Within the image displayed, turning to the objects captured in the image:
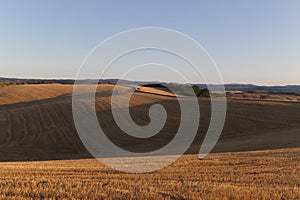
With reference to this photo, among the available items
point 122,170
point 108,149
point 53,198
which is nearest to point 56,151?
point 108,149

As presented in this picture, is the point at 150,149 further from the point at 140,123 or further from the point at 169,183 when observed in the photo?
the point at 169,183

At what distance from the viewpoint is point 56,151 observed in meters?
30.0

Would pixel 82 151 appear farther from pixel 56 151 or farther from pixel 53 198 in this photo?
pixel 53 198

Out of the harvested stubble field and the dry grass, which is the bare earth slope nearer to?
the harvested stubble field

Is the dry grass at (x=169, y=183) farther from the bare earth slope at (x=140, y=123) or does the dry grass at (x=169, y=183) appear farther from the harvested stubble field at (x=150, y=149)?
the bare earth slope at (x=140, y=123)

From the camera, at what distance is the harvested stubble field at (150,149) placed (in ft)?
27.0

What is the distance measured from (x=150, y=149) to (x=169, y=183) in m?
18.3

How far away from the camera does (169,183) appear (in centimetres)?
944

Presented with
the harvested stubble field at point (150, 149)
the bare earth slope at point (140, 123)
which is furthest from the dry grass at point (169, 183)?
the bare earth slope at point (140, 123)

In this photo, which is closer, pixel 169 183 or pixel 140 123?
Answer: pixel 169 183

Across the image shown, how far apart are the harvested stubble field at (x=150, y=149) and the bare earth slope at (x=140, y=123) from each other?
8 cm

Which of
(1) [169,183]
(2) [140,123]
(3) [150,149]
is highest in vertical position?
(1) [169,183]

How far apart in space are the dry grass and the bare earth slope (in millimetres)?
11611

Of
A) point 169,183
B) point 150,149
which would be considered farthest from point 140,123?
point 169,183
